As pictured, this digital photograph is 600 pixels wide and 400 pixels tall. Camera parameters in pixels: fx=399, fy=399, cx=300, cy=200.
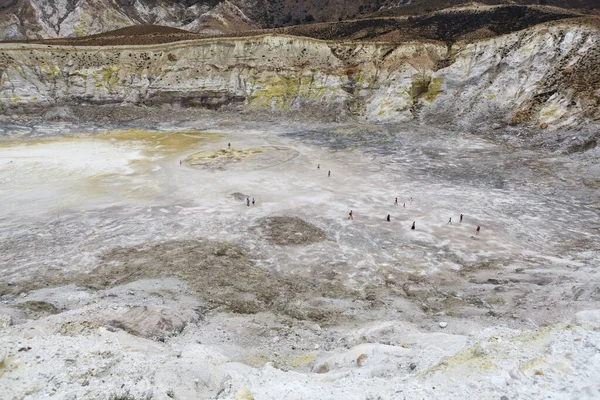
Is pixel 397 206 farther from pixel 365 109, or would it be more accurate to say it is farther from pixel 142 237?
pixel 365 109

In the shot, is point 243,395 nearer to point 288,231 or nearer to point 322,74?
point 288,231

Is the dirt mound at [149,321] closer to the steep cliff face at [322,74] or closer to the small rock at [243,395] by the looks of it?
the small rock at [243,395]

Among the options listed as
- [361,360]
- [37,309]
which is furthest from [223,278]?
[361,360]

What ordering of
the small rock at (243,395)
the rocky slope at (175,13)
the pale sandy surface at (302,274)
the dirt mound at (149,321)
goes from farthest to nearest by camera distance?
the rocky slope at (175,13), the dirt mound at (149,321), the pale sandy surface at (302,274), the small rock at (243,395)

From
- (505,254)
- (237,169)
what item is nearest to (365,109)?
(237,169)

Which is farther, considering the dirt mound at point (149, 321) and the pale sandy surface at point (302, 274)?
the dirt mound at point (149, 321)

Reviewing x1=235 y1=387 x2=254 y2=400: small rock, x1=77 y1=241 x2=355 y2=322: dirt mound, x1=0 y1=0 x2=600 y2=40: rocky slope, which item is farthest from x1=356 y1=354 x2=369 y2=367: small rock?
x1=0 y1=0 x2=600 y2=40: rocky slope

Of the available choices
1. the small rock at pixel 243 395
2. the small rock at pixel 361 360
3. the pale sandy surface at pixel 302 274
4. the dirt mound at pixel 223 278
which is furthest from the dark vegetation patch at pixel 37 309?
the small rock at pixel 361 360
